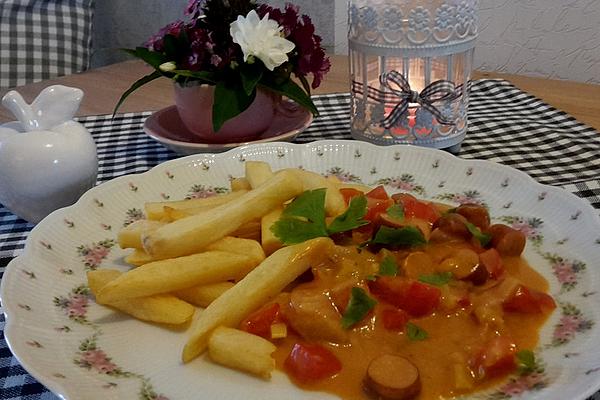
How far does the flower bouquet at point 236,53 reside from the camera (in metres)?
1.96

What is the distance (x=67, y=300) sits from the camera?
1.31 metres

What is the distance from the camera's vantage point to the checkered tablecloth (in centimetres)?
193

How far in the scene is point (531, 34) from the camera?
3.69 metres

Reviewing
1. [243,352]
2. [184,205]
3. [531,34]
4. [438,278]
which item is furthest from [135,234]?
[531,34]

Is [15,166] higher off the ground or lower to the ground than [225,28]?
lower

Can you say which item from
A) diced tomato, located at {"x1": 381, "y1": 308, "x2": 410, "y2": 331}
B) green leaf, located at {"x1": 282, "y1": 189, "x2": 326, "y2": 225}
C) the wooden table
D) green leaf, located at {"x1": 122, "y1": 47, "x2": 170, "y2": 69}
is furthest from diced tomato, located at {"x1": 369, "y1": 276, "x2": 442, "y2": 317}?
the wooden table

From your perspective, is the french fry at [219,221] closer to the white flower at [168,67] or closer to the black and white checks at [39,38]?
the white flower at [168,67]

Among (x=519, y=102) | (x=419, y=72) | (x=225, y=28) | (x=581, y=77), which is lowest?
(x=581, y=77)

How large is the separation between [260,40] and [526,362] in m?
1.26

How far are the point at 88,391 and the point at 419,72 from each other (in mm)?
1393

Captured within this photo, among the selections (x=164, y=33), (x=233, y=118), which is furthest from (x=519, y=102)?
(x=164, y=33)

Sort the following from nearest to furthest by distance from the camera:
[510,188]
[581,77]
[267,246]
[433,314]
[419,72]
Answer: [433,314]
[267,246]
[510,188]
[419,72]
[581,77]

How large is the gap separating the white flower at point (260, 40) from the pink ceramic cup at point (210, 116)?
157mm

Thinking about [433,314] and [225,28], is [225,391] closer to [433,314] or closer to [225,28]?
[433,314]
